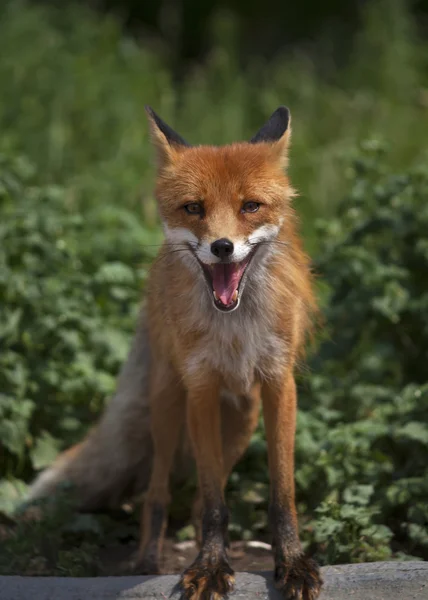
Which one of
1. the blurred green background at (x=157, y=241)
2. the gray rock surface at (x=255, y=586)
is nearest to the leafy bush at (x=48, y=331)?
the blurred green background at (x=157, y=241)

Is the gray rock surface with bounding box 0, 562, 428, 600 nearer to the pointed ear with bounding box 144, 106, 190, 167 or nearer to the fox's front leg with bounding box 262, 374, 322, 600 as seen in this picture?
the fox's front leg with bounding box 262, 374, 322, 600

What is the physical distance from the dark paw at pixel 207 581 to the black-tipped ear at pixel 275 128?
5.62 ft

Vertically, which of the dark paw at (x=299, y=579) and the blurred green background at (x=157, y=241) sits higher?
the blurred green background at (x=157, y=241)

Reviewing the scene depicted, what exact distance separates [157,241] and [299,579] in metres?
3.35

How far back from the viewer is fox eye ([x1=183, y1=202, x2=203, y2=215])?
11.1 ft

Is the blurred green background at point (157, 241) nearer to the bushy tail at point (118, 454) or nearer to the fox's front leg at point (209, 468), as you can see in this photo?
the bushy tail at point (118, 454)

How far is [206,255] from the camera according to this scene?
3.25 metres

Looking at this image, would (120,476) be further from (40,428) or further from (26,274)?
(26,274)

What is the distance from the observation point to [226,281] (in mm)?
3357

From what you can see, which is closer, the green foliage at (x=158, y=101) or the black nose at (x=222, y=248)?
the black nose at (x=222, y=248)

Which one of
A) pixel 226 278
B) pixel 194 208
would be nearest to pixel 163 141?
pixel 194 208

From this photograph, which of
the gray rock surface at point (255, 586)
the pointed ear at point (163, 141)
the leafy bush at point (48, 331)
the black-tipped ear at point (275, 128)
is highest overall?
the black-tipped ear at point (275, 128)

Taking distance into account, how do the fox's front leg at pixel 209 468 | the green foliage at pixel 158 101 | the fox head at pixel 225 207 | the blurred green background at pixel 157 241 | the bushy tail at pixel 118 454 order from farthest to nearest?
the green foliage at pixel 158 101 → the bushy tail at pixel 118 454 → the blurred green background at pixel 157 241 → the fox's front leg at pixel 209 468 → the fox head at pixel 225 207

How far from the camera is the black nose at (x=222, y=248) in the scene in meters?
3.19
